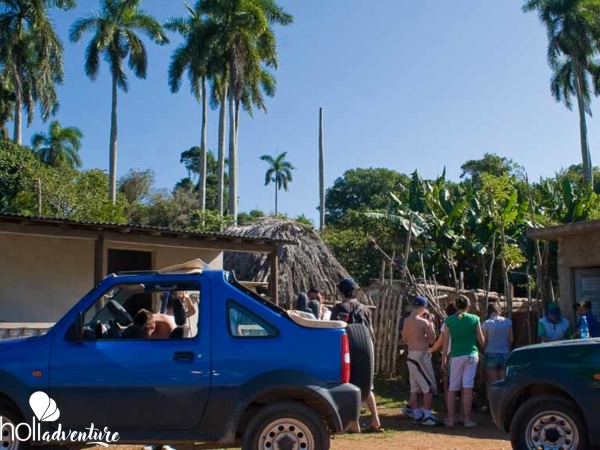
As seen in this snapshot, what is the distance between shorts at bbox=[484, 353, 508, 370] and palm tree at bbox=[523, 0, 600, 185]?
26464 mm

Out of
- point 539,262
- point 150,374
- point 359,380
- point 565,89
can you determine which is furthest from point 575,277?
point 565,89

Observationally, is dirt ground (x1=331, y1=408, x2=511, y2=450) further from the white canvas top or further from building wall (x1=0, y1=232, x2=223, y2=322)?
building wall (x1=0, y1=232, x2=223, y2=322)

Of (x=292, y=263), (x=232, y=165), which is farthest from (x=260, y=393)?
(x=232, y=165)

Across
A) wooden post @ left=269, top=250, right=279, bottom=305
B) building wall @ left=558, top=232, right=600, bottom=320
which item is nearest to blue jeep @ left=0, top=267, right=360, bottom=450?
building wall @ left=558, top=232, right=600, bottom=320

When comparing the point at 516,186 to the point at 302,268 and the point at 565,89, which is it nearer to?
the point at 302,268

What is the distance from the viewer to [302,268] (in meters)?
20.0

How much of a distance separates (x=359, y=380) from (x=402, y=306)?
7.54 metres

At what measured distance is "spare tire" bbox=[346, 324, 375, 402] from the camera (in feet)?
21.2

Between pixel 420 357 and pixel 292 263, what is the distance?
979 centimetres

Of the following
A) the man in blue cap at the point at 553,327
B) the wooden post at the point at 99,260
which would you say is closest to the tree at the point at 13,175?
the wooden post at the point at 99,260

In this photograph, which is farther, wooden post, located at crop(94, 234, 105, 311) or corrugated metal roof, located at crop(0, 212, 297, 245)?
wooden post, located at crop(94, 234, 105, 311)

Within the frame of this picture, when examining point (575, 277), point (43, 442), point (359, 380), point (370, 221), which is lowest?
point (43, 442)

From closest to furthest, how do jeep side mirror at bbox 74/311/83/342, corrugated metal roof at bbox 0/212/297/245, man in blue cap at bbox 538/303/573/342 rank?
1. jeep side mirror at bbox 74/311/83/342
2. man in blue cap at bbox 538/303/573/342
3. corrugated metal roof at bbox 0/212/297/245

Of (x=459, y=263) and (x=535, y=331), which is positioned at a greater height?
(x=459, y=263)
